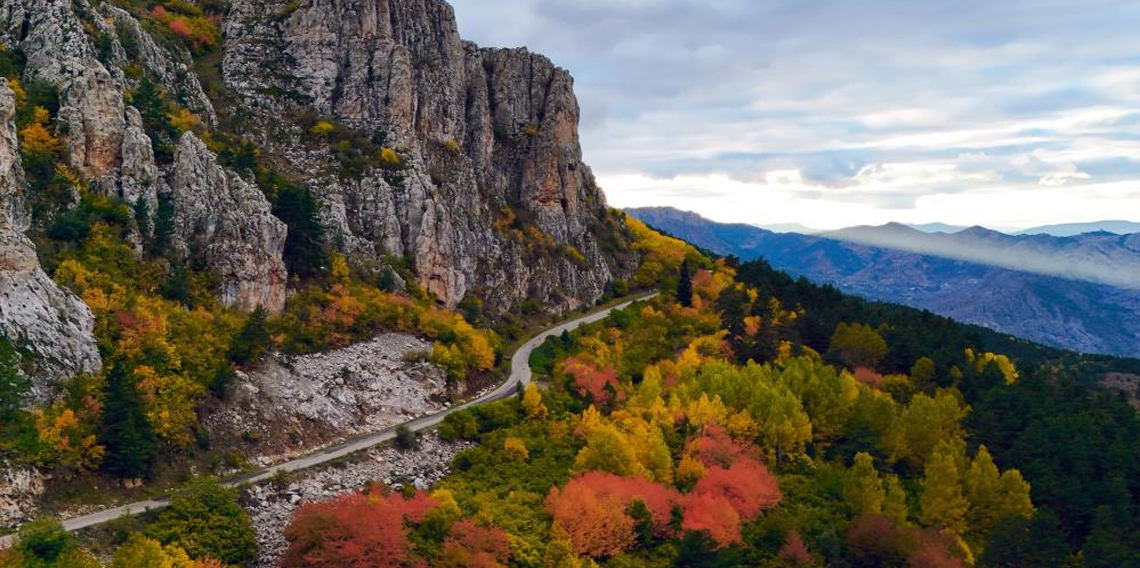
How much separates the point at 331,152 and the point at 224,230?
25.6 metres

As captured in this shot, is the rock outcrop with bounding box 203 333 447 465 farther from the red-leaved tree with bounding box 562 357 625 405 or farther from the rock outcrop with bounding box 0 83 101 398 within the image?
the red-leaved tree with bounding box 562 357 625 405

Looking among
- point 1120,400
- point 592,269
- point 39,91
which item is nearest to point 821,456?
point 1120,400

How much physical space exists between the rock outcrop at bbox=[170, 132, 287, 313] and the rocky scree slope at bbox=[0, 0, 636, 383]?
0.13m

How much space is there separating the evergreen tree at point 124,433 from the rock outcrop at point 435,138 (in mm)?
38139

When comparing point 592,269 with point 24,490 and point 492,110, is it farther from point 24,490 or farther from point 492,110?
point 24,490

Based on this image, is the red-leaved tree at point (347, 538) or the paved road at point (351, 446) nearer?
the paved road at point (351, 446)

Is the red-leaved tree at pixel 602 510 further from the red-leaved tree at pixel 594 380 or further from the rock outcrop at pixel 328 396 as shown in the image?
the rock outcrop at pixel 328 396

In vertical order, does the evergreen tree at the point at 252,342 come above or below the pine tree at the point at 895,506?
above

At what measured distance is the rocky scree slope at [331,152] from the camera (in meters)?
65.1

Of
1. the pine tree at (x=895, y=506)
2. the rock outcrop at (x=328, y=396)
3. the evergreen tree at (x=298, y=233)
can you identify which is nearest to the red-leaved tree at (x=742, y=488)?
the pine tree at (x=895, y=506)

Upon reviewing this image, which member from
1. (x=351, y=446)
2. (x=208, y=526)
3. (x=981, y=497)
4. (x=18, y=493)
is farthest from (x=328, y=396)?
(x=981, y=497)

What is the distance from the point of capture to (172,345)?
56.4 metres

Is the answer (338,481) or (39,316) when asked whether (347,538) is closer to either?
(338,481)

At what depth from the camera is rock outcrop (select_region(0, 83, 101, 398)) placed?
47438 mm
